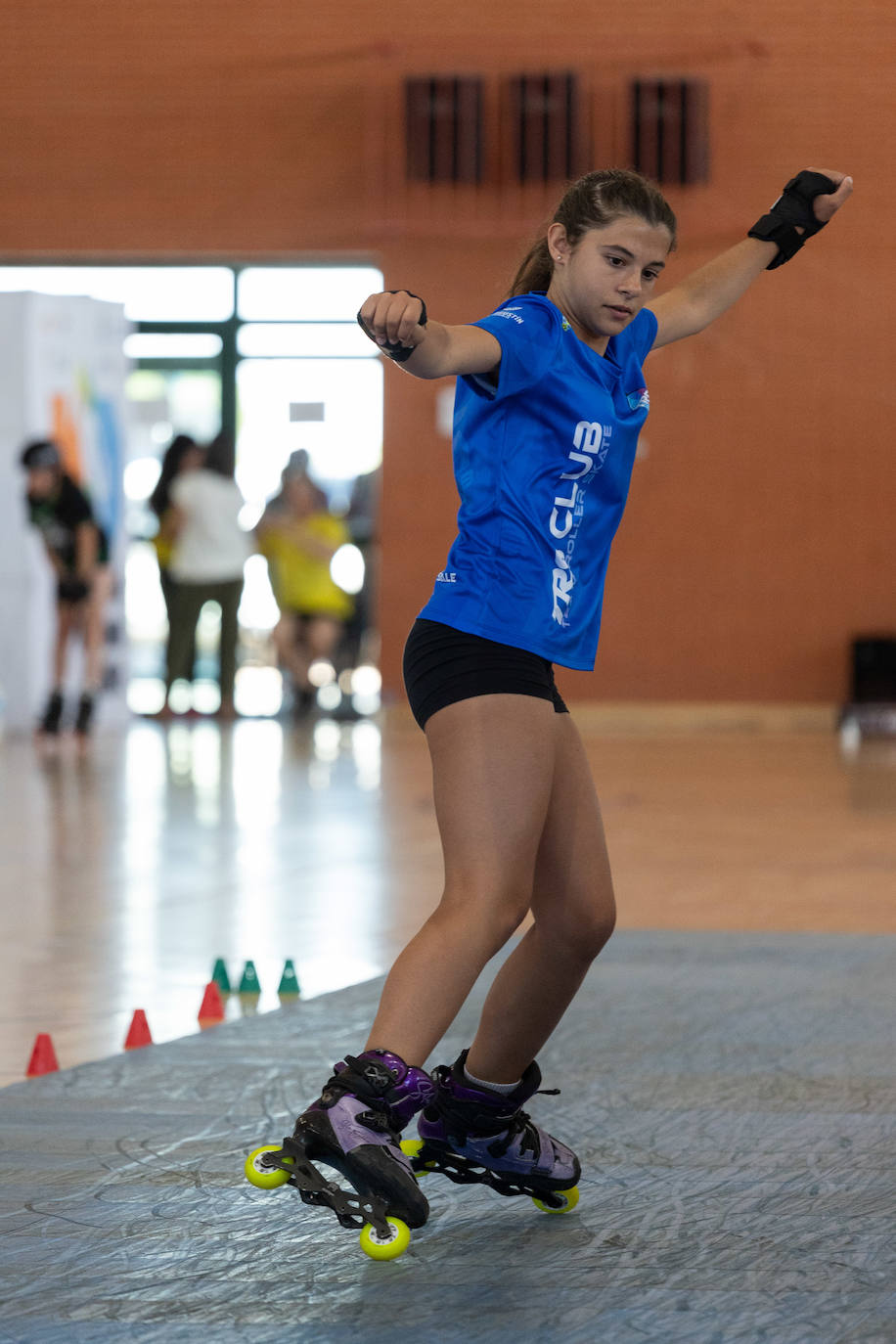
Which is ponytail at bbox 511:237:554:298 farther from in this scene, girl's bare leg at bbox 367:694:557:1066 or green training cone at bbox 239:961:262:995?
green training cone at bbox 239:961:262:995

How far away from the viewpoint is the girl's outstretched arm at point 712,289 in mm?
2152

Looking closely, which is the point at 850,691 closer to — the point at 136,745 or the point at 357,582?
the point at 357,582

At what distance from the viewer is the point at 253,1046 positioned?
268 cm

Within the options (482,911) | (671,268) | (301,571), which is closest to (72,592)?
(301,571)

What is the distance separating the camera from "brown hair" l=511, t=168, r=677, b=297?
186cm

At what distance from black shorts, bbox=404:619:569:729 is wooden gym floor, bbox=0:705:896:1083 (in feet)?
3.67

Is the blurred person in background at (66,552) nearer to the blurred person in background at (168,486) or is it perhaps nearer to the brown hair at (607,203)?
the blurred person in background at (168,486)

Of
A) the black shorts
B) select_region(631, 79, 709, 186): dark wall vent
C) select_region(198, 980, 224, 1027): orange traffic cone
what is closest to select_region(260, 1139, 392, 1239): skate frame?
the black shorts

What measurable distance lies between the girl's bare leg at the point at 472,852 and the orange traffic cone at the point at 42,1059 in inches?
38.9

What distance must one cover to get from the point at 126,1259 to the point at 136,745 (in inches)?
251

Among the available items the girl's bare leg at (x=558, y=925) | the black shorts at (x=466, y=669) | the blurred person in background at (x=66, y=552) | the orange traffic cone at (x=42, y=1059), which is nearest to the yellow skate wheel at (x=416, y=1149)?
the girl's bare leg at (x=558, y=925)

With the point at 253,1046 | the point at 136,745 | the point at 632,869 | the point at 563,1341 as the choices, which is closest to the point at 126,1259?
the point at 563,1341

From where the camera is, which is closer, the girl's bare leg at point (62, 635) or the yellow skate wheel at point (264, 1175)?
the yellow skate wheel at point (264, 1175)

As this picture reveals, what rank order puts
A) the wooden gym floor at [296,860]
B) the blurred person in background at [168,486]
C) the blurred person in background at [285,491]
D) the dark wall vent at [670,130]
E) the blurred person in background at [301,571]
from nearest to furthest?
the wooden gym floor at [296,860]
the dark wall vent at [670,130]
the blurred person in background at [168,486]
the blurred person in background at [301,571]
the blurred person in background at [285,491]
